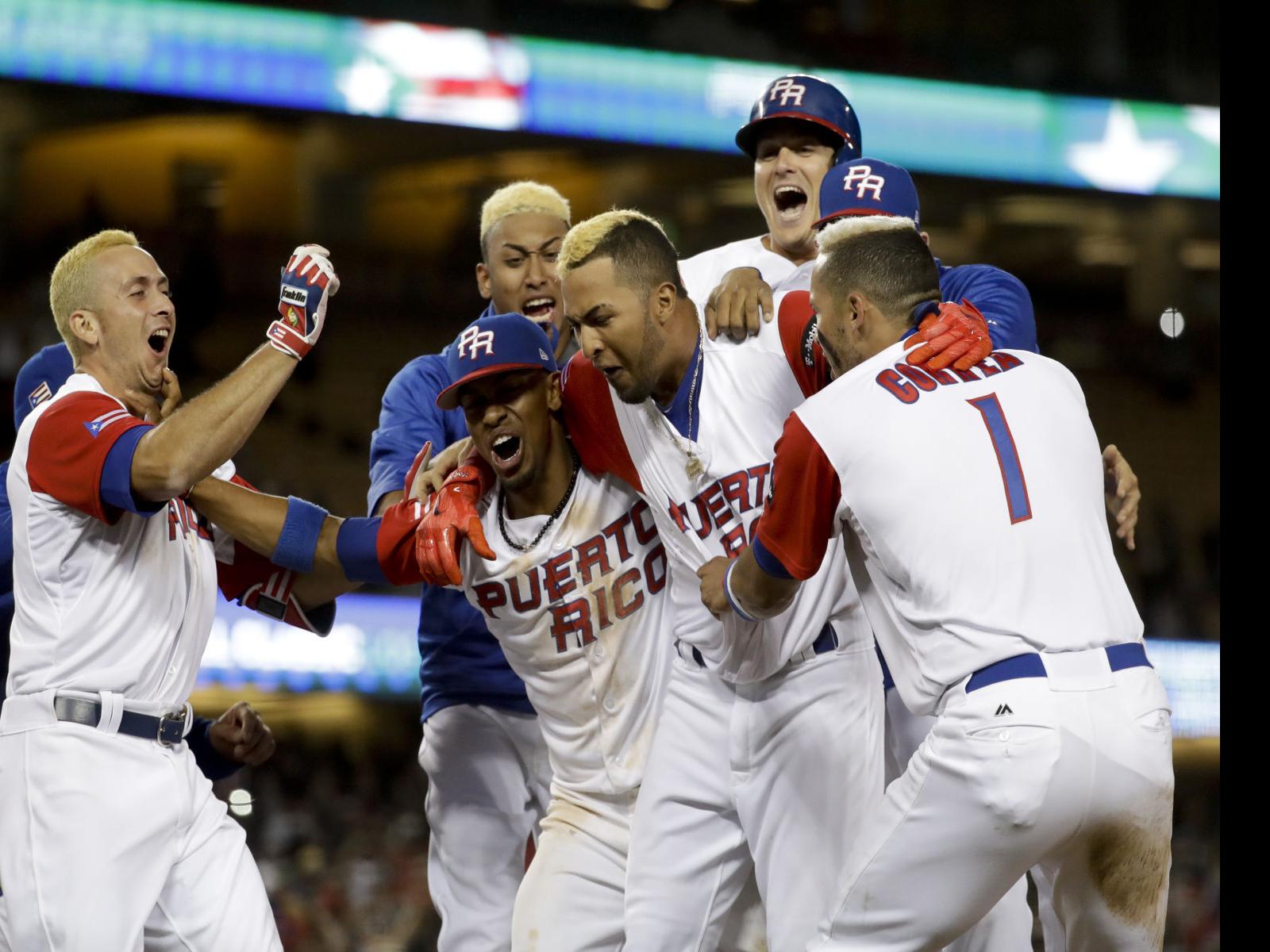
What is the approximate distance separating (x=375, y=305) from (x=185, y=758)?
8337mm

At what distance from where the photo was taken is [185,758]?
3211 mm

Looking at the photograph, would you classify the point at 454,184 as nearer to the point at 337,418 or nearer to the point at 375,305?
the point at 375,305

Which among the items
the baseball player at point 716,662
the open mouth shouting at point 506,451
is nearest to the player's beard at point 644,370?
the baseball player at point 716,662

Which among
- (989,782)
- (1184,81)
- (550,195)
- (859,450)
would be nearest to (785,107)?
(550,195)

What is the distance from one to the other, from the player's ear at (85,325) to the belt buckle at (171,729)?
0.80 m

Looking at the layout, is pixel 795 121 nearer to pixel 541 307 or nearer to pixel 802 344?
pixel 541 307

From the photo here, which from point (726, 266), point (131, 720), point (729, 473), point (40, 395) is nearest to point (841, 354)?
point (729, 473)

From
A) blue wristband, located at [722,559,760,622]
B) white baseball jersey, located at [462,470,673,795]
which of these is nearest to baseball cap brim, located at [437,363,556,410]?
white baseball jersey, located at [462,470,673,795]

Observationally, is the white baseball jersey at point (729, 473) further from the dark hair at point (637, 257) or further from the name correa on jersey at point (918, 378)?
the name correa on jersey at point (918, 378)

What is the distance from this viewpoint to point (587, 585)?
11.6ft

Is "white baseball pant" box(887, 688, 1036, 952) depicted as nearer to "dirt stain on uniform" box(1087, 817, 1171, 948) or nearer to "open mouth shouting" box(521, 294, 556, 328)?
"dirt stain on uniform" box(1087, 817, 1171, 948)

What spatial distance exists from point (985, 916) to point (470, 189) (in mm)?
8916

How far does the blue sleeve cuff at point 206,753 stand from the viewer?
3.77 metres

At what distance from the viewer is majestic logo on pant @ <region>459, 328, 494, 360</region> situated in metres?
3.46
